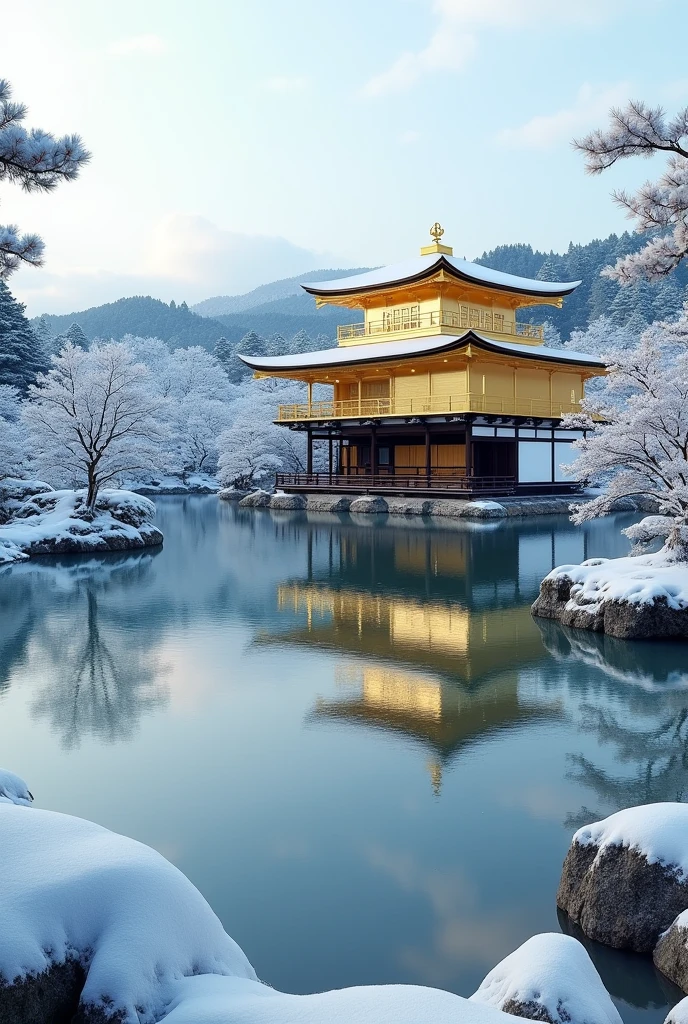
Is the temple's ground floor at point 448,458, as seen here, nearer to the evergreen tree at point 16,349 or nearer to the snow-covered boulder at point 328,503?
the snow-covered boulder at point 328,503

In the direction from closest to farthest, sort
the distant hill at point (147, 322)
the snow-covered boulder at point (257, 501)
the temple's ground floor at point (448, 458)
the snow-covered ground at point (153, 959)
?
the snow-covered ground at point (153, 959), the temple's ground floor at point (448, 458), the snow-covered boulder at point (257, 501), the distant hill at point (147, 322)

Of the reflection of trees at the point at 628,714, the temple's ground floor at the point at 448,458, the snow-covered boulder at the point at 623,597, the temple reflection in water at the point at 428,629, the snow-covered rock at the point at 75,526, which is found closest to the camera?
the reflection of trees at the point at 628,714

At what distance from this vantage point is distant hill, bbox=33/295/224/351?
13262cm

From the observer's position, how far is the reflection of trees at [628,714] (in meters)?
6.64

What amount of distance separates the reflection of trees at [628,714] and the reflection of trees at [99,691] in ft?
14.7

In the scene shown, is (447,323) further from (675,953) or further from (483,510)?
(675,953)

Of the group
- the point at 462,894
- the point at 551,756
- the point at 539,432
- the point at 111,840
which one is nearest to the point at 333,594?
the point at 551,756

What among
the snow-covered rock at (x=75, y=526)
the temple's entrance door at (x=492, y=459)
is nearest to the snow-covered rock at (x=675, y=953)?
the snow-covered rock at (x=75, y=526)

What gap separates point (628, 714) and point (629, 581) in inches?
144

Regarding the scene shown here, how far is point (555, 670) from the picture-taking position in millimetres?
10148

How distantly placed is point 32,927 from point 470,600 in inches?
486

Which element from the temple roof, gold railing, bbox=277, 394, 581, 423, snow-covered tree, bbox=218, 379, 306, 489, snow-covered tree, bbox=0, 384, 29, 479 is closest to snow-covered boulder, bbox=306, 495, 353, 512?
gold railing, bbox=277, 394, 581, 423

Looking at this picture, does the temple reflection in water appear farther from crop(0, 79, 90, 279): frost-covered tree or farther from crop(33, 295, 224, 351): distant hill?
crop(33, 295, 224, 351): distant hill

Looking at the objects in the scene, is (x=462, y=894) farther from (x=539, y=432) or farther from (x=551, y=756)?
(x=539, y=432)
